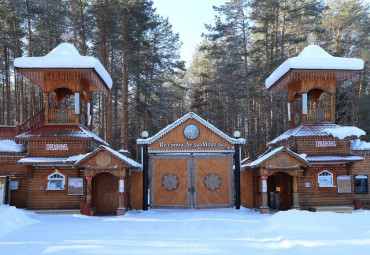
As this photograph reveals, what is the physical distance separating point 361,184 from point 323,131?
10.6 ft

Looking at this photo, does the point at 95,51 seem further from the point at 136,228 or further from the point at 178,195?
the point at 136,228

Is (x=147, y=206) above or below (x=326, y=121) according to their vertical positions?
below

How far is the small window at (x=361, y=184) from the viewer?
17.5 metres

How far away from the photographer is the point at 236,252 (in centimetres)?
816

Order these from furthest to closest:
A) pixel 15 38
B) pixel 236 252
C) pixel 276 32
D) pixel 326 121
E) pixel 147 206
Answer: pixel 276 32
pixel 15 38
pixel 326 121
pixel 147 206
pixel 236 252

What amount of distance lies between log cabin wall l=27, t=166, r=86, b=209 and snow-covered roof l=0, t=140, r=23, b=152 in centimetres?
180

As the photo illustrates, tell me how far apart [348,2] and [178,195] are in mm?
24521

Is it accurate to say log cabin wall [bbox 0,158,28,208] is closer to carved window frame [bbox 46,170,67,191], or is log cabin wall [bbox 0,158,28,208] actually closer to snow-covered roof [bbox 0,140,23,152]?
snow-covered roof [bbox 0,140,23,152]

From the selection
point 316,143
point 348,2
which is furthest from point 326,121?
point 348,2

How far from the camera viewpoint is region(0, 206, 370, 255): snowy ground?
27.5 feet

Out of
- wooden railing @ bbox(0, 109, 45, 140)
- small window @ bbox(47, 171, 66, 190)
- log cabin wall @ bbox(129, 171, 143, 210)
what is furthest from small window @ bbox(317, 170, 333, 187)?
wooden railing @ bbox(0, 109, 45, 140)

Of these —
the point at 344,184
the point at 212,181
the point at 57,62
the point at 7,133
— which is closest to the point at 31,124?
the point at 7,133

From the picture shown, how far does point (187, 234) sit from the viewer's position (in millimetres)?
10648

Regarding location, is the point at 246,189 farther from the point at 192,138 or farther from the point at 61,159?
the point at 61,159
